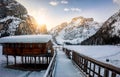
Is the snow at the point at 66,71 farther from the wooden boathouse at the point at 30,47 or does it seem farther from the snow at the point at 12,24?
the snow at the point at 12,24

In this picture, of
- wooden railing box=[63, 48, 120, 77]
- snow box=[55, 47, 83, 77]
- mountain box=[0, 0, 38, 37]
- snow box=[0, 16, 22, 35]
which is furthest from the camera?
mountain box=[0, 0, 38, 37]

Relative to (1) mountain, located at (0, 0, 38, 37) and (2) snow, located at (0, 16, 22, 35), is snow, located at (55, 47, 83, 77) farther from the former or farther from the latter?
(2) snow, located at (0, 16, 22, 35)

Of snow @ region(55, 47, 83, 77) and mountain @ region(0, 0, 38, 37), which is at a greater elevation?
mountain @ region(0, 0, 38, 37)

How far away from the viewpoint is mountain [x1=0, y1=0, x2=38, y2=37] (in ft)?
363

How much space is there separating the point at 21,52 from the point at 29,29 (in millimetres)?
83453

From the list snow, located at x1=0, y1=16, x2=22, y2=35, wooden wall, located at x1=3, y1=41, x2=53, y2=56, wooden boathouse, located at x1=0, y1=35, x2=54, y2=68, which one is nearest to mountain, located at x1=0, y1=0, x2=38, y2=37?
snow, located at x1=0, y1=16, x2=22, y2=35

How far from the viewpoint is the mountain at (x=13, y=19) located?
4360 inches

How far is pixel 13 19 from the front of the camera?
381ft

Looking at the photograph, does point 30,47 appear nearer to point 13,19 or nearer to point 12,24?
point 12,24

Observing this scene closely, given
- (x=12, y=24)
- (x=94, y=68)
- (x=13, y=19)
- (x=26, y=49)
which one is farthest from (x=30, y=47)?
(x=13, y=19)

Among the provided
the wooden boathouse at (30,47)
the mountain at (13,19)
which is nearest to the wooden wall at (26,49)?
the wooden boathouse at (30,47)

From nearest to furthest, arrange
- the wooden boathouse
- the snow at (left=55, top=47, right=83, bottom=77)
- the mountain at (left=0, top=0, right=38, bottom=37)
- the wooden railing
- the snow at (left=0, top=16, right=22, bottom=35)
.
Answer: the wooden railing → the snow at (left=55, top=47, right=83, bottom=77) → the wooden boathouse → the snow at (left=0, top=16, right=22, bottom=35) → the mountain at (left=0, top=0, right=38, bottom=37)

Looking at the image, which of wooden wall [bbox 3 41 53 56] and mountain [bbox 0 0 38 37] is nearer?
wooden wall [bbox 3 41 53 56]

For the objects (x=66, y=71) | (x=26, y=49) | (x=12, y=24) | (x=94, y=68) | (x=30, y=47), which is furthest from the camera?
(x=12, y=24)
